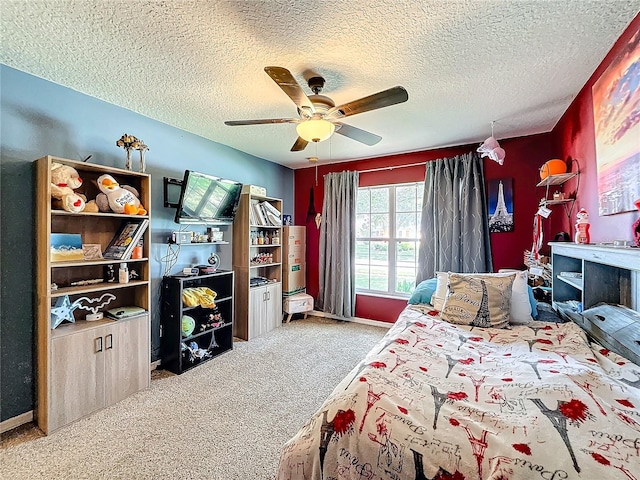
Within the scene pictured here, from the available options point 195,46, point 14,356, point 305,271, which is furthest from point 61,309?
point 305,271

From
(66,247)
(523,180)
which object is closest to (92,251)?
(66,247)

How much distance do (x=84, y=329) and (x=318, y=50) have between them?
98.8 inches

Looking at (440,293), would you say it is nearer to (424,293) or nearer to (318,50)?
(424,293)

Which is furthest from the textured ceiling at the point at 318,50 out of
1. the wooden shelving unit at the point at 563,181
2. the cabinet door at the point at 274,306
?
the cabinet door at the point at 274,306

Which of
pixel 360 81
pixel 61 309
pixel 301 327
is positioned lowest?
pixel 301 327

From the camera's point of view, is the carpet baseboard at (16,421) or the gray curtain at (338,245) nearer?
the carpet baseboard at (16,421)

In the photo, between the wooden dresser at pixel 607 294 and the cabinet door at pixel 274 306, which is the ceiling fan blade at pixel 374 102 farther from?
the cabinet door at pixel 274 306

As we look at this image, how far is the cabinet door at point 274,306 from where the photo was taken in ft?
12.7

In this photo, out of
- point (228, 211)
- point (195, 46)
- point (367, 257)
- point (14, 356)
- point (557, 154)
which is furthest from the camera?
point (367, 257)

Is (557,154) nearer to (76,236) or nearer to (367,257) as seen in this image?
(367,257)

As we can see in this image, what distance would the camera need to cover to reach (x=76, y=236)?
→ 2.20 meters

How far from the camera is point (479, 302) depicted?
216 cm

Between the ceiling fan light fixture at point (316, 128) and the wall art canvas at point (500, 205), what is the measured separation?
2.42 metres

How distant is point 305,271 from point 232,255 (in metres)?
1.41
